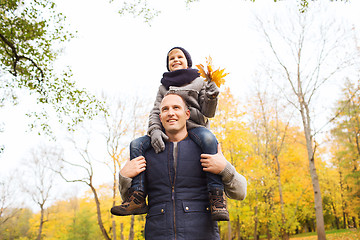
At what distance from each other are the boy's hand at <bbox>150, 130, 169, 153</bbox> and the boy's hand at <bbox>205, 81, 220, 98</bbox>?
23.8 inches

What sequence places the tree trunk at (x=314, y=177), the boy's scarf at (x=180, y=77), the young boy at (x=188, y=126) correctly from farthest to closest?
1. the tree trunk at (x=314, y=177)
2. the boy's scarf at (x=180, y=77)
3. the young boy at (x=188, y=126)

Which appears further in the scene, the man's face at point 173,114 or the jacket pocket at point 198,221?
the man's face at point 173,114

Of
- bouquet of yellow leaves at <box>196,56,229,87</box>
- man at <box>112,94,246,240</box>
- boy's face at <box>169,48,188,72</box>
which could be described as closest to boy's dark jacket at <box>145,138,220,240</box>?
man at <box>112,94,246,240</box>

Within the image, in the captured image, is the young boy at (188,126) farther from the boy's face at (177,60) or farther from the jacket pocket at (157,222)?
the jacket pocket at (157,222)

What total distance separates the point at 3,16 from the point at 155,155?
33.3 ft

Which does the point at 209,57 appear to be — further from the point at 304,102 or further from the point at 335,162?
the point at 335,162

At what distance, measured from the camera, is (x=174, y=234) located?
7.16ft

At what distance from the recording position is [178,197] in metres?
2.29

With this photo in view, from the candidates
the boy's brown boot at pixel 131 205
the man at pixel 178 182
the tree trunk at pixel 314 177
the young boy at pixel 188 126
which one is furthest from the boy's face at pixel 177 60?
the tree trunk at pixel 314 177

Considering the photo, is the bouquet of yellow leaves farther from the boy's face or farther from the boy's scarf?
the boy's face

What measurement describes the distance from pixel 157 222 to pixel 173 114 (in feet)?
3.22

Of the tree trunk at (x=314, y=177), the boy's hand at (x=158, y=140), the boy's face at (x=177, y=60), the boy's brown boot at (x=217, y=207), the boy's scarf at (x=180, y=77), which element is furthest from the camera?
the tree trunk at (x=314, y=177)

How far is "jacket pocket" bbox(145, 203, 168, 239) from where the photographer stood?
2.24m

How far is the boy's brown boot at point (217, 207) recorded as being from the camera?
2166 millimetres
